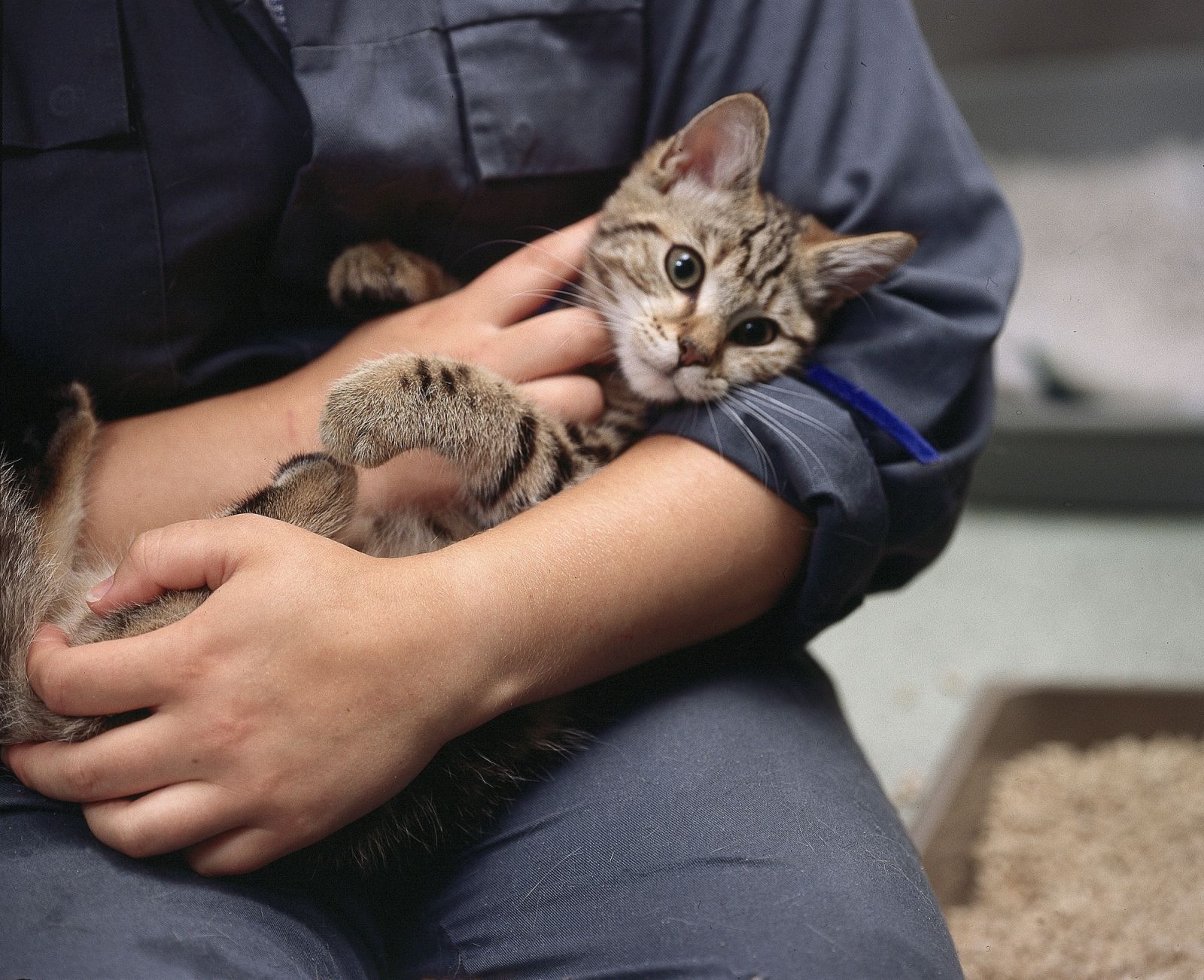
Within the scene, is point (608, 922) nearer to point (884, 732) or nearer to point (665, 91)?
point (665, 91)

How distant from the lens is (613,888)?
0.78 m

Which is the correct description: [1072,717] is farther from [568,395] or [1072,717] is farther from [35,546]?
[35,546]

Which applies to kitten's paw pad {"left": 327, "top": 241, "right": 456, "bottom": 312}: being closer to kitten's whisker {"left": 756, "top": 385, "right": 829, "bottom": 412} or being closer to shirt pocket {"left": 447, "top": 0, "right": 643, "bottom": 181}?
shirt pocket {"left": 447, "top": 0, "right": 643, "bottom": 181}

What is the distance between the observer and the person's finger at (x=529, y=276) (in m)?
1.02

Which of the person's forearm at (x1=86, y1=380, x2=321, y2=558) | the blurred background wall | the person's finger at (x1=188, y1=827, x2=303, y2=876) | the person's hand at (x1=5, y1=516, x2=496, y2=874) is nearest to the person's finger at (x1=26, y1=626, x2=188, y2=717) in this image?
the person's hand at (x1=5, y1=516, x2=496, y2=874)

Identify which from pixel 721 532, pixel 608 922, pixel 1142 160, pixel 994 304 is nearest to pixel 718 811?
pixel 608 922

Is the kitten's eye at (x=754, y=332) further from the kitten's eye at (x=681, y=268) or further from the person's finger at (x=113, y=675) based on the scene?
the person's finger at (x=113, y=675)

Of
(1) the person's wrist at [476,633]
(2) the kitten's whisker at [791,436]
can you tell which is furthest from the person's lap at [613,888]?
(2) the kitten's whisker at [791,436]

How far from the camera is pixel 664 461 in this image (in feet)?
3.09

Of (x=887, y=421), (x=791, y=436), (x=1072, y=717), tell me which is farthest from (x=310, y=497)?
(x=1072, y=717)

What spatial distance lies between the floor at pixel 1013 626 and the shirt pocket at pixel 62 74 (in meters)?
1.37

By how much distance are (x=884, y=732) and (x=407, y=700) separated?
3.82 feet

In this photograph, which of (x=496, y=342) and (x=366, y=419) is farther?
(x=496, y=342)

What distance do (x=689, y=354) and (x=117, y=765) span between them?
2.18 ft
